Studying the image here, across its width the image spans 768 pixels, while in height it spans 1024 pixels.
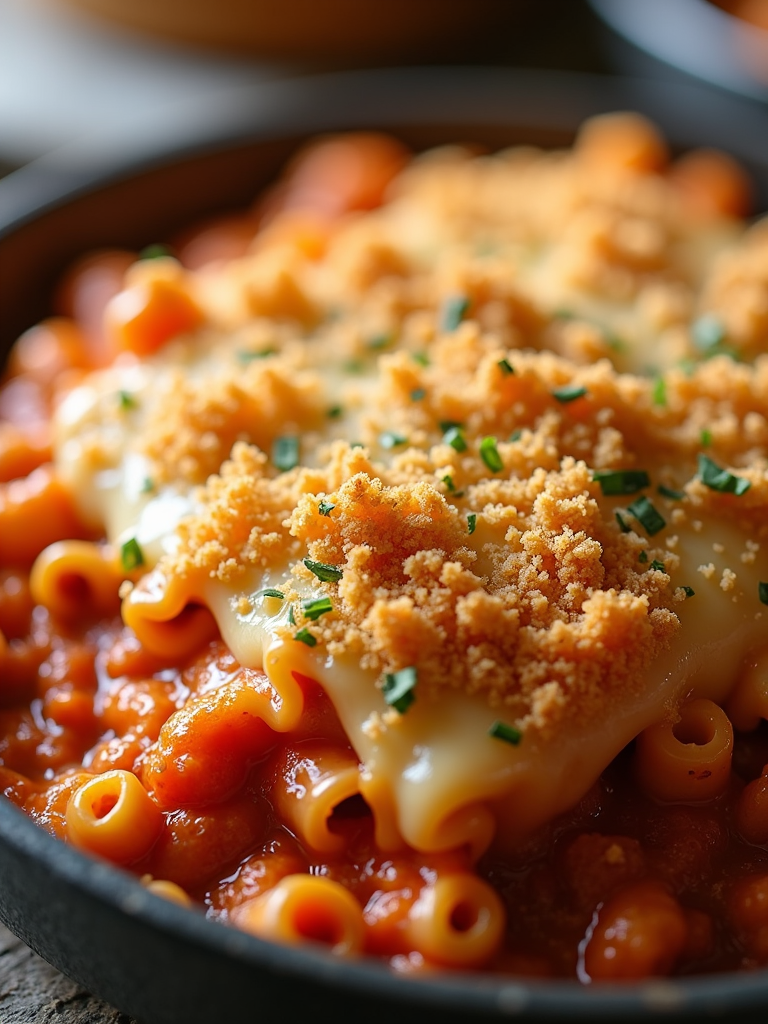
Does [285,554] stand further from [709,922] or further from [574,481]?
[709,922]

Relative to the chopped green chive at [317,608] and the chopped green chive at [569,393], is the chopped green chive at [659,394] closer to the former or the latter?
the chopped green chive at [569,393]

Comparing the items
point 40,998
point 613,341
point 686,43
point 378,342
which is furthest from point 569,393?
point 686,43

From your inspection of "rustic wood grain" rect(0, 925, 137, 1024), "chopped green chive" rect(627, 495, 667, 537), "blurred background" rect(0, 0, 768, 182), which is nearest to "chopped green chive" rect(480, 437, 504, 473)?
"chopped green chive" rect(627, 495, 667, 537)

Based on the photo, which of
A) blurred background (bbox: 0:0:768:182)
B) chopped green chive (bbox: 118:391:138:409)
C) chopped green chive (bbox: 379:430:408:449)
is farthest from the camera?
blurred background (bbox: 0:0:768:182)

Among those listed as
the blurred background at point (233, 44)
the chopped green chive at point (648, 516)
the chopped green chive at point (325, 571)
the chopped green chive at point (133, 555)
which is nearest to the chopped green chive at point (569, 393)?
the chopped green chive at point (648, 516)

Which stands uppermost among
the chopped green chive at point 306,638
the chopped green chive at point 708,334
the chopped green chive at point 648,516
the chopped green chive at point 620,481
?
the chopped green chive at point 306,638

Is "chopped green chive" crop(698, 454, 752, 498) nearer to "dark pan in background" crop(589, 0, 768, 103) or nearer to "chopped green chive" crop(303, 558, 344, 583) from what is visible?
"chopped green chive" crop(303, 558, 344, 583)

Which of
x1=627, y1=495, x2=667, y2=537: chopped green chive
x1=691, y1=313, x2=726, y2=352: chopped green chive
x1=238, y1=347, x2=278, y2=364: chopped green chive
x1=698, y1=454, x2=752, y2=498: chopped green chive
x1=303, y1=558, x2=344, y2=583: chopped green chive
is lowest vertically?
x1=691, y1=313, x2=726, y2=352: chopped green chive

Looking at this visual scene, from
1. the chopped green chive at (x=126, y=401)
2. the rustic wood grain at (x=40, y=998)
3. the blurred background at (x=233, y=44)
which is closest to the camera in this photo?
the rustic wood grain at (x=40, y=998)
